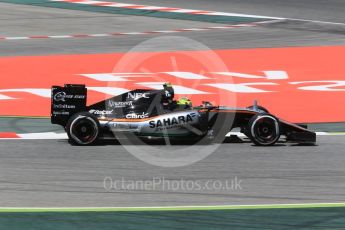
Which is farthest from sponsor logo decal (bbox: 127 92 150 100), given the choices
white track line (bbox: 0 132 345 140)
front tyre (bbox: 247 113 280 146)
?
front tyre (bbox: 247 113 280 146)

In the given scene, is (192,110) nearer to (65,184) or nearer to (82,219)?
(65,184)

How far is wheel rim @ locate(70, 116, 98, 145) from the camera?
15.5m

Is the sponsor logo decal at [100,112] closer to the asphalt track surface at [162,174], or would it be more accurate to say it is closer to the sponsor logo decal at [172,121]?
the asphalt track surface at [162,174]

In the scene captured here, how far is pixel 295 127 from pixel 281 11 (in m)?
20.4

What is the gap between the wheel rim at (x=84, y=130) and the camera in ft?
50.9

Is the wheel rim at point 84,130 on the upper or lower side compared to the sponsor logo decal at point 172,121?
lower

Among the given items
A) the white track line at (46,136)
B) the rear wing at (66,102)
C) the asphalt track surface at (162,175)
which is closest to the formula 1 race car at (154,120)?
the rear wing at (66,102)

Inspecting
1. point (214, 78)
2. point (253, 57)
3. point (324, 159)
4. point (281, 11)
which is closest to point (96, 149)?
point (324, 159)

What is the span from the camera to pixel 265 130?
1575 cm

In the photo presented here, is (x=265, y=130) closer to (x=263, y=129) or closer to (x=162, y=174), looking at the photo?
(x=263, y=129)

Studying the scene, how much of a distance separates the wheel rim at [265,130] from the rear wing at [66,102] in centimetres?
312

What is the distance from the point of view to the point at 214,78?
2384 cm

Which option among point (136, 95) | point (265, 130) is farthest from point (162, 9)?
point (265, 130)

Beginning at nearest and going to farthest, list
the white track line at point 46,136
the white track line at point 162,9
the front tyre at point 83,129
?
the front tyre at point 83,129, the white track line at point 46,136, the white track line at point 162,9
